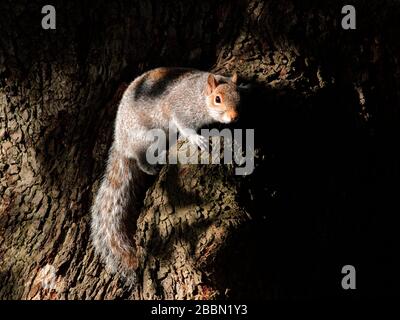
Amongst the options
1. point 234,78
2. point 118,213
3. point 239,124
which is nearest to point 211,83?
point 234,78

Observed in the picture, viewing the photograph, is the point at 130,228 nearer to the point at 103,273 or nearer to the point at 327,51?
the point at 103,273

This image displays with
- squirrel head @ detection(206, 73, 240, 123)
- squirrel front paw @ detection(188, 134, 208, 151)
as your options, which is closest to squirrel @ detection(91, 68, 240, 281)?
squirrel head @ detection(206, 73, 240, 123)

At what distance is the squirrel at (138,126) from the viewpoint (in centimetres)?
321

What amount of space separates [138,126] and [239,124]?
79 centimetres

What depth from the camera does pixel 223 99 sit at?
328cm

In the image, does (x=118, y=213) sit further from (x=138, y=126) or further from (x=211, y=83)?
(x=211, y=83)

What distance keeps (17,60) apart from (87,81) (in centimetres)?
41

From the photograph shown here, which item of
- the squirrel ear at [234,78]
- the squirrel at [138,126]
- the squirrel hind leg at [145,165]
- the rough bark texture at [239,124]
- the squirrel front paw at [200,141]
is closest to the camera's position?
the squirrel front paw at [200,141]

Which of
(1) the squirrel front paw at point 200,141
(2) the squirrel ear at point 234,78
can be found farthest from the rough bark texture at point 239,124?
(1) the squirrel front paw at point 200,141

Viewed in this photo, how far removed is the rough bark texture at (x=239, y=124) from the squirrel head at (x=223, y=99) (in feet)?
0.27

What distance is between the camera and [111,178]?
11.2 ft

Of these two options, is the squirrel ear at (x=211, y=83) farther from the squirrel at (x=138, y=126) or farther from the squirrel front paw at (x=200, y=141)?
the squirrel front paw at (x=200, y=141)

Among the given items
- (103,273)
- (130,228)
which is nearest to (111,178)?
(130,228)

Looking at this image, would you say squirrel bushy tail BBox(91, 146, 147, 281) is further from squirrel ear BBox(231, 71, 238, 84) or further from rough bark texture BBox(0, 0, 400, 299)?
squirrel ear BBox(231, 71, 238, 84)
